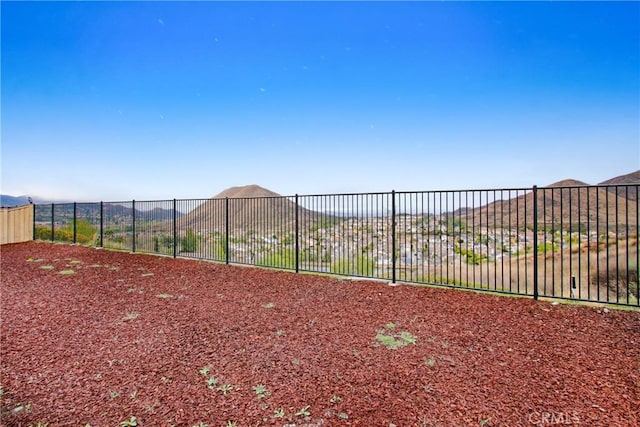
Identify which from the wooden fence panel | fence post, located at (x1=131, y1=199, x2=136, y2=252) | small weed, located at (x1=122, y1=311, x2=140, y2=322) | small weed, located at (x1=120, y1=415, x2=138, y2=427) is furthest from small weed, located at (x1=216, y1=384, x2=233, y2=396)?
the wooden fence panel

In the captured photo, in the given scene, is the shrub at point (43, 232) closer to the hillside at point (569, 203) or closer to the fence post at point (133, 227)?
the fence post at point (133, 227)

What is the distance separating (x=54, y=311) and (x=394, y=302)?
572 centimetres

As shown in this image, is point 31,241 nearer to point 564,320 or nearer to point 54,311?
point 54,311

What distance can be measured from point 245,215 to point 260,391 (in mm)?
8221

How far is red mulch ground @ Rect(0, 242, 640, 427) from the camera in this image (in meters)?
2.73

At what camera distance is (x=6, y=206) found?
584 inches

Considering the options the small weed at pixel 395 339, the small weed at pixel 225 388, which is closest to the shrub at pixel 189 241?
the small weed at pixel 395 339

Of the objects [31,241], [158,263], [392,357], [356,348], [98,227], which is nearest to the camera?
[392,357]

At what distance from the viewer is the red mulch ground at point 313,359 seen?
2.73 metres

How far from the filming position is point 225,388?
3.06 m

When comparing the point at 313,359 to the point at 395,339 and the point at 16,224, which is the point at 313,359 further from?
the point at 16,224

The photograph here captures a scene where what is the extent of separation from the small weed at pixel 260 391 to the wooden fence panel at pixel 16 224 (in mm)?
17984

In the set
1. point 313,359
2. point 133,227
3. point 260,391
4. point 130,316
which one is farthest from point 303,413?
point 133,227

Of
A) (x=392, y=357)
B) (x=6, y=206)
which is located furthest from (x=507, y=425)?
(x=6, y=206)
